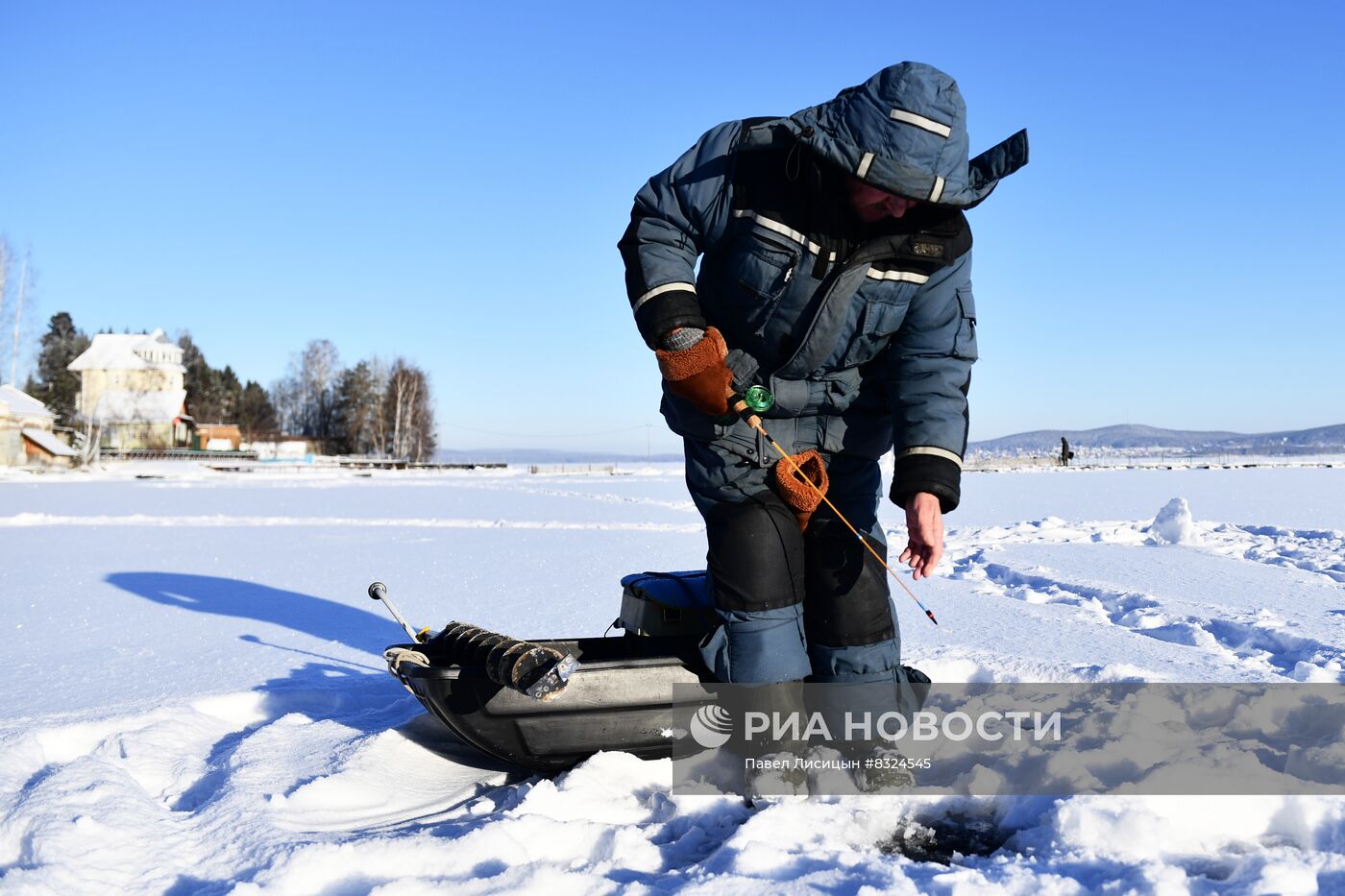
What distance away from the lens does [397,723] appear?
2729 mm

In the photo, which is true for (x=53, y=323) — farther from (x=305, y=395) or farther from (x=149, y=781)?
(x=149, y=781)

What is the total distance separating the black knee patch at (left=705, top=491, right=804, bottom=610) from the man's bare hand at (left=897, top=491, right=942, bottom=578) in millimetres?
296

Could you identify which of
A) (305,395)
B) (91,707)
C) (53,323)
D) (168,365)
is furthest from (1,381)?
(53,323)

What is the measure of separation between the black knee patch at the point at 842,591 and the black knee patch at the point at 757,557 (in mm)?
55

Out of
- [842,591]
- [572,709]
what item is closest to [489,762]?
[572,709]

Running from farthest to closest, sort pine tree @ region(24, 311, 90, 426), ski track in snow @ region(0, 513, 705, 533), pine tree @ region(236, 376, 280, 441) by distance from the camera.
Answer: pine tree @ region(236, 376, 280, 441) → pine tree @ region(24, 311, 90, 426) → ski track in snow @ region(0, 513, 705, 533)

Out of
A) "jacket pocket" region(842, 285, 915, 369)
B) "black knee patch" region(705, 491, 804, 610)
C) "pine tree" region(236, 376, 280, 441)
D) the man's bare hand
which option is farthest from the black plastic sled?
"pine tree" region(236, 376, 280, 441)

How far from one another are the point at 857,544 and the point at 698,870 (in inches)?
38.9

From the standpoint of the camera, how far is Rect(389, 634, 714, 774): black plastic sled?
7.12 feet

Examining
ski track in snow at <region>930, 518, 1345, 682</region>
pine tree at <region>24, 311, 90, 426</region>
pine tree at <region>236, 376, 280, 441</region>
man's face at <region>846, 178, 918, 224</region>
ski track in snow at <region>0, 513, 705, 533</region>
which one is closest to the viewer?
man's face at <region>846, 178, 918, 224</region>

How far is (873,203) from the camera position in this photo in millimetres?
2127

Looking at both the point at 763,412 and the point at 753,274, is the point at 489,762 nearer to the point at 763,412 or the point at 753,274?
the point at 763,412

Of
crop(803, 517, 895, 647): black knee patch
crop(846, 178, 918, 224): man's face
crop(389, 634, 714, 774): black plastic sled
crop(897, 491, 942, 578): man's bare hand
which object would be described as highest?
crop(846, 178, 918, 224): man's face

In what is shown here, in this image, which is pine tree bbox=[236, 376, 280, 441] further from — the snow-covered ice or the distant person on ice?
the distant person on ice
